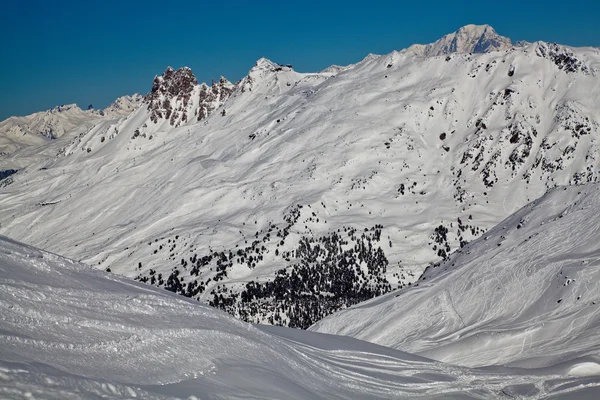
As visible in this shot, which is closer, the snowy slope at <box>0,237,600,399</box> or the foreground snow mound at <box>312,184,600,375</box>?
the snowy slope at <box>0,237,600,399</box>

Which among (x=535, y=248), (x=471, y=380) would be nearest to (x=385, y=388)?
(x=471, y=380)

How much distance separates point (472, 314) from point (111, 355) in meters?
73.4

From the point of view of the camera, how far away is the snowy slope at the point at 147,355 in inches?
721

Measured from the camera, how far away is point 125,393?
18.0 metres

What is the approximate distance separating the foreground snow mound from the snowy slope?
19.1 metres

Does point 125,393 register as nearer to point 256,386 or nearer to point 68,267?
point 256,386

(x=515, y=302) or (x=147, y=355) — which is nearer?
(x=147, y=355)

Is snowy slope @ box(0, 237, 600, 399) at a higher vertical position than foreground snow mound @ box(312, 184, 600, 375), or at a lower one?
lower

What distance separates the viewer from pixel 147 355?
22438mm

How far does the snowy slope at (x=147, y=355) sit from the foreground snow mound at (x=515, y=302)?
752 inches

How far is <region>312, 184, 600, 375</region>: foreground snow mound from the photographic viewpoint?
64562mm

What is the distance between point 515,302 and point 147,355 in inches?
2745

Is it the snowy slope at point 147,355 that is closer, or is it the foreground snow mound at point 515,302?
the snowy slope at point 147,355

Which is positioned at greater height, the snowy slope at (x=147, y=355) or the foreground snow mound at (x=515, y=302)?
the foreground snow mound at (x=515, y=302)
